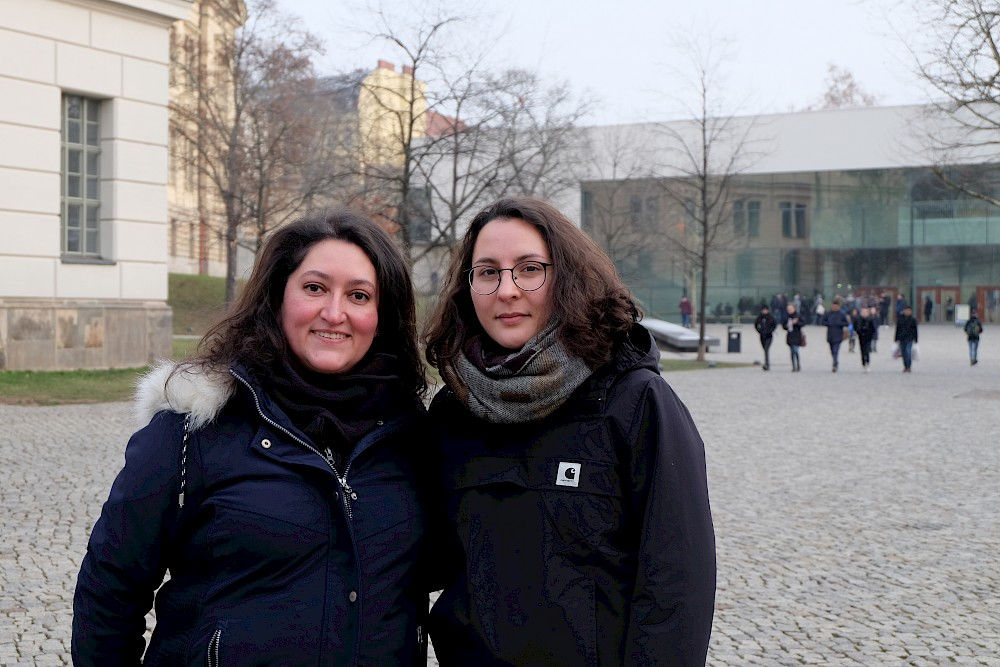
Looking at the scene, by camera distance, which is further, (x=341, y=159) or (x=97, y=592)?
(x=341, y=159)

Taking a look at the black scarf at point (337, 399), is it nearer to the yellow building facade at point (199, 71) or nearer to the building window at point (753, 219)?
the yellow building facade at point (199, 71)

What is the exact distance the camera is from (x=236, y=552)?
97.7 inches

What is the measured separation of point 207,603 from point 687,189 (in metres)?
47.6

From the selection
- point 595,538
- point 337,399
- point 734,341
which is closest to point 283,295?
point 337,399

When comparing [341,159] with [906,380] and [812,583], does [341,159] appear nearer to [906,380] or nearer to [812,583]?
[906,380]

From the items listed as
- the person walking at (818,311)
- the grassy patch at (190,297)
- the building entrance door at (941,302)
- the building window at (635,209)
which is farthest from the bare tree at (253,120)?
the building entrance door at (941,302)

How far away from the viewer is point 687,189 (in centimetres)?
4881

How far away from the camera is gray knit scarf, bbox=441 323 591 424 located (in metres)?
2.56

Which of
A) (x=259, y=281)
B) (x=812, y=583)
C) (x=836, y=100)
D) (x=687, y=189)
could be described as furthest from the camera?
(x=836, y=100)

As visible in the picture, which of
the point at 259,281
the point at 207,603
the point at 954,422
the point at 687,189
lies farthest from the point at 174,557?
the point at 687,189

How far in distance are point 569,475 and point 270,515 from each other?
25.9 inches

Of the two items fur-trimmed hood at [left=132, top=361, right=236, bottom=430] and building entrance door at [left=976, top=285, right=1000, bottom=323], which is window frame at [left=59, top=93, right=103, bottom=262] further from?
building entrance door at [left=976, top=285, right=1000, bottom=323]

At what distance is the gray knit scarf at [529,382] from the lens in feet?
8.39

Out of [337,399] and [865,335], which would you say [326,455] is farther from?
[865,335]
